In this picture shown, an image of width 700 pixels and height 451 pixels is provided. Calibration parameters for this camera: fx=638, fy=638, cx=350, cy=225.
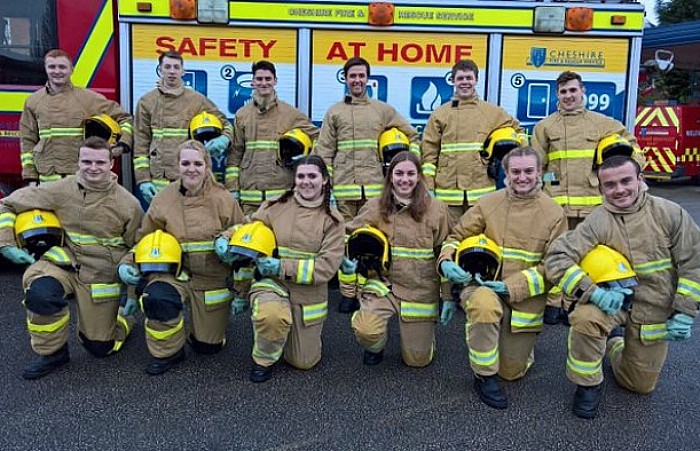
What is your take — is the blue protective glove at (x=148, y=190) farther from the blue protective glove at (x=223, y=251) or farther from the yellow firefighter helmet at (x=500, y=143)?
the yellow firefighter helmet at (x=500, y=143)

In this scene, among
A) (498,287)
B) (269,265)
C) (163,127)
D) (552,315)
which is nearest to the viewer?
(498,287)

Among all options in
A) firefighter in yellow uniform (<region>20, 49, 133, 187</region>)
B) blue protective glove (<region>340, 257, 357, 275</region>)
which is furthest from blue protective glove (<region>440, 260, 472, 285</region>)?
firefighter in yellow uniform (<region>20, 49, 133, 187</region>)

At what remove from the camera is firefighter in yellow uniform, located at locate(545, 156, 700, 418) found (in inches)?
116

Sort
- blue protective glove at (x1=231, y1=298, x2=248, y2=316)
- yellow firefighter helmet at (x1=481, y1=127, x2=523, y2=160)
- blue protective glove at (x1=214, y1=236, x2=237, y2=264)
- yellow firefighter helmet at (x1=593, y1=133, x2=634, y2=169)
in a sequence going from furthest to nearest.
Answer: yellow firefighter helmet at (x1=481, y1=127, x2=523, y2=160), yellow firefighter helmet at (x1=593, y1=133, x2=634, y2=169), blue protective glove at (x1=231, y1=298, x2=248, y2=316), blue protective glove at (x1=214, y1=236, x2=237, y2=264)

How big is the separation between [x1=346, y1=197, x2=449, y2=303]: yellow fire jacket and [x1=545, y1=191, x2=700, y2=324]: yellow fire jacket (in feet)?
2.16

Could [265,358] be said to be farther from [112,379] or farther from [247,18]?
[247,18]

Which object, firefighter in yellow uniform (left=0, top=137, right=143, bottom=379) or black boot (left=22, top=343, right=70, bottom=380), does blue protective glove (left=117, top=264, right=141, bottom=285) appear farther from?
black boot (left=22, top=343, right=70, bottom=380)

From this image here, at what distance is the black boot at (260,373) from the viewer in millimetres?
3287

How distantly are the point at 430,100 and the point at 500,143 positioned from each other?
80 cm

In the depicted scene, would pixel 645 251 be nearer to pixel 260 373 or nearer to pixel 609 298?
pixel 609 298

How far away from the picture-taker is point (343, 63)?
4633 mm

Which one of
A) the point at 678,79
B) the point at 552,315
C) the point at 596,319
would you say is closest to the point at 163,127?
the point at 552,315

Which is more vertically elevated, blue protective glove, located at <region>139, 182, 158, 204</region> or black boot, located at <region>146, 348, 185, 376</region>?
blue protective glove, located at <region>139, 182, 158, 204</region>

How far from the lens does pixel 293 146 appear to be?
4.36 metres
